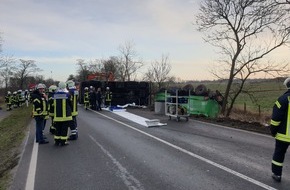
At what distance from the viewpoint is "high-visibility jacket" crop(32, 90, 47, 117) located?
11.4 meters

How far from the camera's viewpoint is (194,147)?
32.9 feet

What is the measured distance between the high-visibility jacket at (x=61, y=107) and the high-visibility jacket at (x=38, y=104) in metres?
0.76

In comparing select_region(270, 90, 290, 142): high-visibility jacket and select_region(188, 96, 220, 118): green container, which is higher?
select_region(270, 90, 290, 142): high-visibility jacket

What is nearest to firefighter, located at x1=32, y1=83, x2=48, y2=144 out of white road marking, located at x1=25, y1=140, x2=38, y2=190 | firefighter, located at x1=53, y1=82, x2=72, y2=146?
firefighter, located at x1=53, y1=82, x2=72, y2=146

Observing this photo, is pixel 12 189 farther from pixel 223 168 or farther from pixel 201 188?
pixel 223 168

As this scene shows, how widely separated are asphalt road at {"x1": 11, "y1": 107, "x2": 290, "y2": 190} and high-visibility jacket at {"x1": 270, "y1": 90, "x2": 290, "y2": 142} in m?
0.83

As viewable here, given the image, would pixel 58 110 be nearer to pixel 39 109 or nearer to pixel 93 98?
pixel 39 109

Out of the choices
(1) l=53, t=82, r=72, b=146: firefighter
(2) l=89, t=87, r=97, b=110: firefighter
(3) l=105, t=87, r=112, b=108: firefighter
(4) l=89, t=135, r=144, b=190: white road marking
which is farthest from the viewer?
(3) l=105, t=87, r=112, b=108: firefighter

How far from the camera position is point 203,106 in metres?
19.8

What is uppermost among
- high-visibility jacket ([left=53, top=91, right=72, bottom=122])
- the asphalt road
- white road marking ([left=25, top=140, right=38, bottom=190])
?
high-visibility jacket ([left=53, top=91, right=72, bottom=122])

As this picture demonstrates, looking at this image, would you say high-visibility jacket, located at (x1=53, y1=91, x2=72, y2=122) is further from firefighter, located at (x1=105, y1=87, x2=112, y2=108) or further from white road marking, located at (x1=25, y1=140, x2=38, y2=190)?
firefighter, located at (x1=105, y1=87, x2=112, y2=108)

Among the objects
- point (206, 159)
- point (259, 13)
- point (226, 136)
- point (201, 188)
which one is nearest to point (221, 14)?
point (259, 13)

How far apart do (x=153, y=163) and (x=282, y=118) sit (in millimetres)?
2938

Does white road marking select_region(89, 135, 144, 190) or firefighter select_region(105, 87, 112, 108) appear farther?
firefighter select_region(105, 87, 112, 108)
